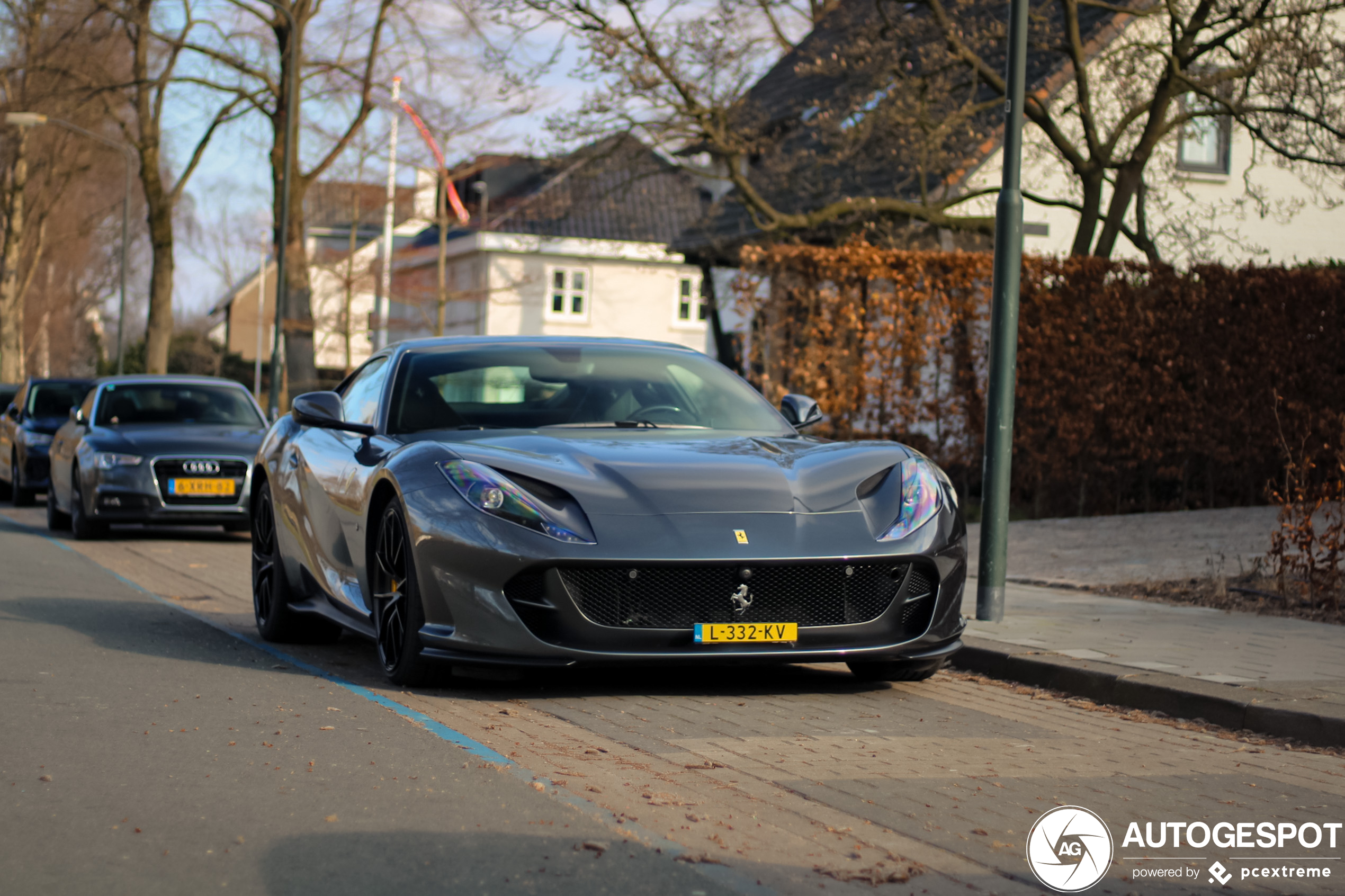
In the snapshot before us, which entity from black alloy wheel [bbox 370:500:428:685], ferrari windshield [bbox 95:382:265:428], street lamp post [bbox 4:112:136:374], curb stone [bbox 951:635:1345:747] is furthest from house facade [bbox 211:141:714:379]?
black alloy wheel [bbox 370:500:428:685]

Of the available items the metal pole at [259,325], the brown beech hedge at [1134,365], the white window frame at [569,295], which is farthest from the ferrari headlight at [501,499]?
the white window frame at [569,295]

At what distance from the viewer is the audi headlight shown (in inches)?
578

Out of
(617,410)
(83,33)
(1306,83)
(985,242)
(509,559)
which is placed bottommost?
(509,559)

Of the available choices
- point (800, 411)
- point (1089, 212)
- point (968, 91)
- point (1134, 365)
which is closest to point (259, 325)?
point (968, 91)

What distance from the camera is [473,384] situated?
7.33 m

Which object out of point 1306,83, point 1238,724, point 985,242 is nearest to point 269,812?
point 1238,724

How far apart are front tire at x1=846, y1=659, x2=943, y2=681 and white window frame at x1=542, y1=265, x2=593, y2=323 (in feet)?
159

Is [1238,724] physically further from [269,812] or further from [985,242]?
[985,242]

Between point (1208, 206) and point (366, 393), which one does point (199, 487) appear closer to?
point (366, 393)

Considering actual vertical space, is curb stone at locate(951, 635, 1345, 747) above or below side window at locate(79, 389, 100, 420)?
below

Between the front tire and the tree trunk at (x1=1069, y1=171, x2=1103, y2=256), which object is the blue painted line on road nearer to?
the front tire

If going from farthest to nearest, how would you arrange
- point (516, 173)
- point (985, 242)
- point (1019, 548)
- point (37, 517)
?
1. point (516, 173)
2. point (985, 242)
3. point (37, 517)
4. point (1019, 548)

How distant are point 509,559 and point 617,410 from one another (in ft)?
4.82

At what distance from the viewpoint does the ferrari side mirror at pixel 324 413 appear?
7.24 m
